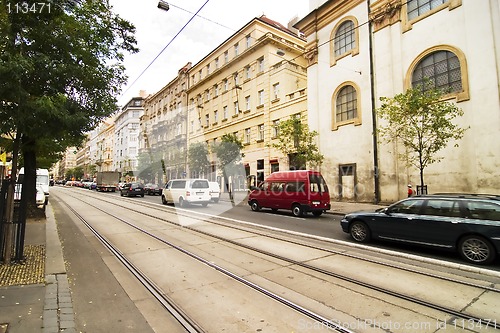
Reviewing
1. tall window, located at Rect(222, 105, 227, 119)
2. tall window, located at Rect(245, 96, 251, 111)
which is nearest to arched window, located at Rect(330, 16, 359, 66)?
tall window, located at Rect(245, 96, 251, 111)

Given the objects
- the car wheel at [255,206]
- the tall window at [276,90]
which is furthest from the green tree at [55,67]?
the tall window at [276,90]

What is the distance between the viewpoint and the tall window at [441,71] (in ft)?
51.2

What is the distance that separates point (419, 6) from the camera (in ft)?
56.8

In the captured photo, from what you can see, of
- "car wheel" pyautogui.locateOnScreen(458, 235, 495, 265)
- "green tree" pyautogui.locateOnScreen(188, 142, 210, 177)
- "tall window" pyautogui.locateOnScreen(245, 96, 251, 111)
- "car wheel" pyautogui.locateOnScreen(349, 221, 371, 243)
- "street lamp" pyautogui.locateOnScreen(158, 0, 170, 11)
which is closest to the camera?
"car wheel" pyautogui.locateOnScreen(458, 235, 495, 265)

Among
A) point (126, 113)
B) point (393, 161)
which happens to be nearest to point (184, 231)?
point (393, 161)

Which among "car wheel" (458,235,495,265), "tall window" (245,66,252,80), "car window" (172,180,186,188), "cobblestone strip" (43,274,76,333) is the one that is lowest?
"cobblestone strip" (43,274,76,333)

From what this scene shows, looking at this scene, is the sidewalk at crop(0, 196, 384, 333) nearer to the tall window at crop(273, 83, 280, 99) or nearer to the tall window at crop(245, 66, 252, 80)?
the tall window at crop(273, 83, 280, 99)

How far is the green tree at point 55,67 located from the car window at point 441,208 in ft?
27.3

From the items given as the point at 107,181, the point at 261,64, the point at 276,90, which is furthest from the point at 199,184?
the point at 107,181

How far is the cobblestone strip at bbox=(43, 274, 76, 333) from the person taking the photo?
3.37m

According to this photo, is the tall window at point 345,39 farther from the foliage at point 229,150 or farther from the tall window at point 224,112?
the tall window at point 224,112

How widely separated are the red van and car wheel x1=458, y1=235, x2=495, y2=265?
7119 millimetres

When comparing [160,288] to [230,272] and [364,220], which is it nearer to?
[230,272]

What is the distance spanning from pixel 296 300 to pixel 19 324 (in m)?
3.55
